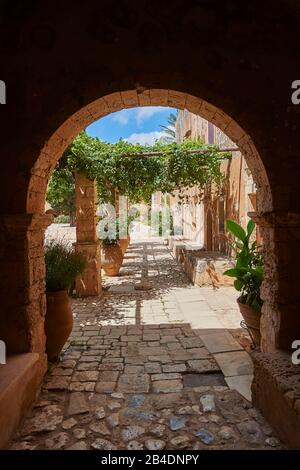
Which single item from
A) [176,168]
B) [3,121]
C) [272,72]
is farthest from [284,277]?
[176,168]

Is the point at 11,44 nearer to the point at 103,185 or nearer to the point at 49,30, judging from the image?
the point at 49,30

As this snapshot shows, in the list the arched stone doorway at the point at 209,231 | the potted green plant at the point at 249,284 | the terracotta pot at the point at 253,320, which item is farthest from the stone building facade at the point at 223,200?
the terracotta pot at the point at 253,320

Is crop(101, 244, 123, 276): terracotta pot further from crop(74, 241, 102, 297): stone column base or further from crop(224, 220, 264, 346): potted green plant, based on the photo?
crop(224, 220, 264, 346): potted green plant

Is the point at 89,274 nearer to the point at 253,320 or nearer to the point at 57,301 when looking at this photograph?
the point at 57,301

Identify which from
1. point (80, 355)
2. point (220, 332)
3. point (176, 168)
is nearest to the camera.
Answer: point (80, 355)

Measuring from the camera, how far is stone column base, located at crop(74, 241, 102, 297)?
22.7 ft

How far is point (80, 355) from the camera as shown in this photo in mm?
3855

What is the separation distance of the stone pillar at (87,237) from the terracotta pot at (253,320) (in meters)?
3.99

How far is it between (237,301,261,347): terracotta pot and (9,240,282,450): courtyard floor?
27cm

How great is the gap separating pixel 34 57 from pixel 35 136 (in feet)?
2.24

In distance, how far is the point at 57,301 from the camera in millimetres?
3477

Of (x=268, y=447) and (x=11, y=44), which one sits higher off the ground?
(x=11, y=44)

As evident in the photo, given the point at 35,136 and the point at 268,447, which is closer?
the point at 268,447

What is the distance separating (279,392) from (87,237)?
5.39m
